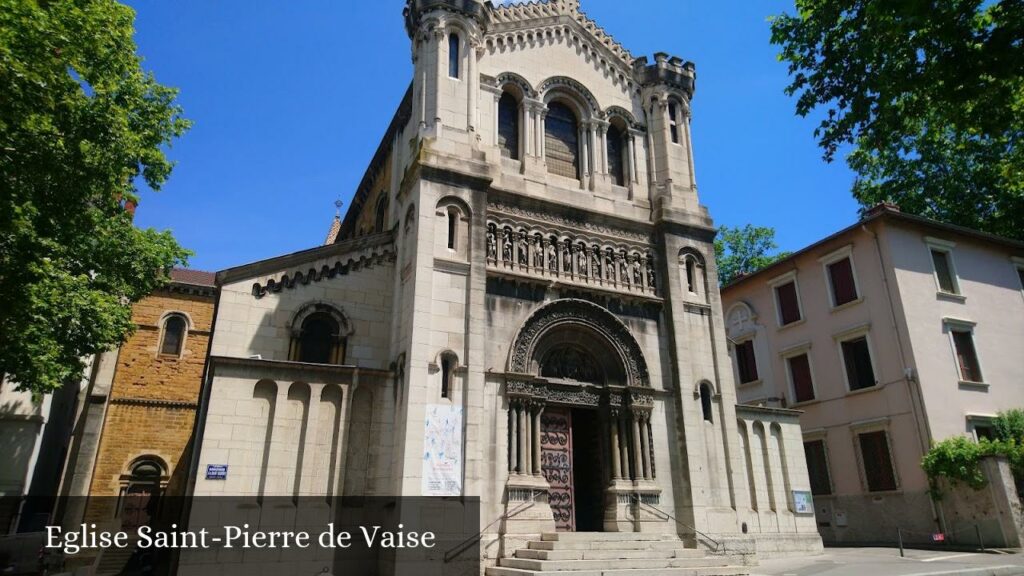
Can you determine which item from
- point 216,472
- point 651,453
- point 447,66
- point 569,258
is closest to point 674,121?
point 569,258

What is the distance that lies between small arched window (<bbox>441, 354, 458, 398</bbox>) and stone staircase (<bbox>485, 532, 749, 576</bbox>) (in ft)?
12.6

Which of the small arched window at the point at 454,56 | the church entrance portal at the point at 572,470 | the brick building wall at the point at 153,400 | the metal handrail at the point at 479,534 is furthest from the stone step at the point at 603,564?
the brick building wall at the point at 153,400

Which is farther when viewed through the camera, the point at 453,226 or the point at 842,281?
the point at 842,281

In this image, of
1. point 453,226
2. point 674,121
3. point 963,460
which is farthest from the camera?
point 674,121

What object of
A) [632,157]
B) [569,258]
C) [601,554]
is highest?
[632,157]

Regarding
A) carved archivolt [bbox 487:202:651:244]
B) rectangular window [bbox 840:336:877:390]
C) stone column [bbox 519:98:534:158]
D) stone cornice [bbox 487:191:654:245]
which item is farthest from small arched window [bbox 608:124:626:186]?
rectangular window [bbox 840:336:877:390]

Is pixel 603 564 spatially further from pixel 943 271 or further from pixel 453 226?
pixel 943 271

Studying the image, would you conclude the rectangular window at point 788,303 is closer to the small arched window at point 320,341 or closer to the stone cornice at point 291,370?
the stone cornice at point 291,370

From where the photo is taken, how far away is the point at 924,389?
71.8ft

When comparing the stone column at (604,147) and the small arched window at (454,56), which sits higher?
the small arched window at (454,56)

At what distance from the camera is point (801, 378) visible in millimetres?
26750

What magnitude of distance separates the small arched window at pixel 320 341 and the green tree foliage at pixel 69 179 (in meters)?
4.54

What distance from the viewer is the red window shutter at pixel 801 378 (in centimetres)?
2627

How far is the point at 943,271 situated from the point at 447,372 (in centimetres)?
2087
